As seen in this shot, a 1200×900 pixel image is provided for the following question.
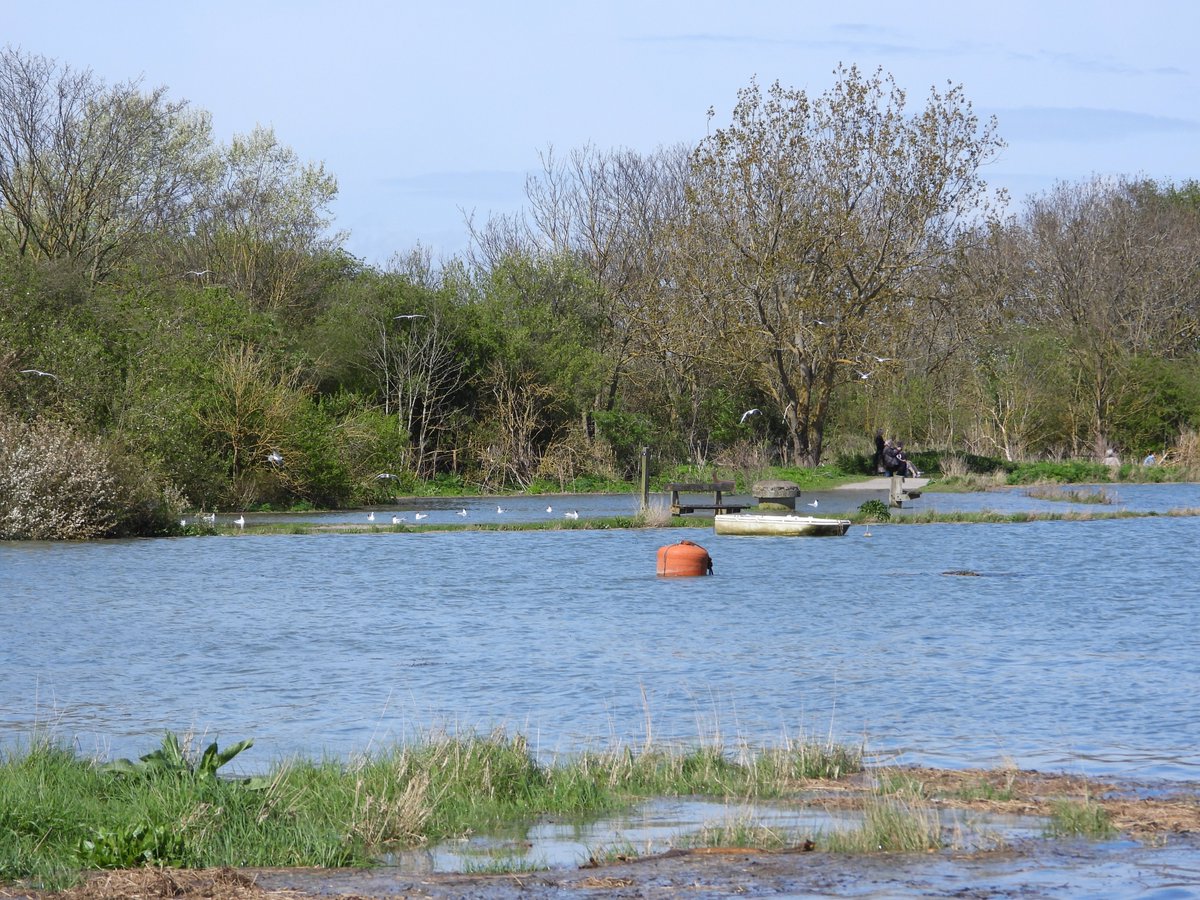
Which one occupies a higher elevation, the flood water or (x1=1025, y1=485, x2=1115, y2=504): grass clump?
(x1=1025, y1=485, x2=1115, y2=504): grass clump

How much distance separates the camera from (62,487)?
3938 cm

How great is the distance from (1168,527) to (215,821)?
40078mm

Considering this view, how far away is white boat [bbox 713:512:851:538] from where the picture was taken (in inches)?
1641

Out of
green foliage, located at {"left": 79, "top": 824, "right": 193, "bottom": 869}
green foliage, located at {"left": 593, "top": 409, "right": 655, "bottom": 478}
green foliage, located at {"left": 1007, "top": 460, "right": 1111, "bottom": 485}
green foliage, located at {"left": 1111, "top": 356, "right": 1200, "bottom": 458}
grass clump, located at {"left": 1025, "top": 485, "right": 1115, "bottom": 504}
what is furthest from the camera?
green foliage, located at {"left": 1111, "top": 356, "right": 1200, "bottom": 458}

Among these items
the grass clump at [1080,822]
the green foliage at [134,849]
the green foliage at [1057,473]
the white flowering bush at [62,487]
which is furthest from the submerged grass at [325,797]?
the green foliage at [1057,473]

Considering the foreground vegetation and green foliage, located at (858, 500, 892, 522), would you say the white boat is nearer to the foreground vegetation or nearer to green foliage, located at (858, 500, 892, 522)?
green foliage, located at (858, 500, 892, 522)

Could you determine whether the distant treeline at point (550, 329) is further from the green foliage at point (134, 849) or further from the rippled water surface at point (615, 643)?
the green foliage at point (134, 849)

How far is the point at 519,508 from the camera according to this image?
5253cm

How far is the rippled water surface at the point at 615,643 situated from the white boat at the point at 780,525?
0.46 metres

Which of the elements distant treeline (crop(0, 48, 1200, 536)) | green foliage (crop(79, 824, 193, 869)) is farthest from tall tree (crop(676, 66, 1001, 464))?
green foliage (crop(79, 824, 193, 869))

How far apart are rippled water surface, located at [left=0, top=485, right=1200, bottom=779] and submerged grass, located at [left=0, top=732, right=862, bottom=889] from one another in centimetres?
123

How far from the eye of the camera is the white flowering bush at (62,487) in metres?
38.3

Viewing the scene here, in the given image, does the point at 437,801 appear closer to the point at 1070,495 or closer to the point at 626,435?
the point at 1070,495

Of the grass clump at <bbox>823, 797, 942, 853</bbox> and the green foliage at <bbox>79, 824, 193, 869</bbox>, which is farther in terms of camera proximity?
the grass clump at <bbox>823, 797, 942, 853</bbox>
